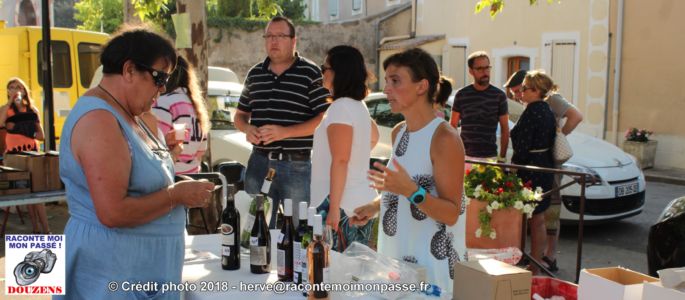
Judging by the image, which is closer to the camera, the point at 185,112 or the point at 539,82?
the point at 185,112

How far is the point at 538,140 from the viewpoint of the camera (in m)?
5.79

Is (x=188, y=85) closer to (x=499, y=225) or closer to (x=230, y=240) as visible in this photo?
(x=230, y=240)

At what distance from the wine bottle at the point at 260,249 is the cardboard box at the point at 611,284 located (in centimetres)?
128

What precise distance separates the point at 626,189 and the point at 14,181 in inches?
239

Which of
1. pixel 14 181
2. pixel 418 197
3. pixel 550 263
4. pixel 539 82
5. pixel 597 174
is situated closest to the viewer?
pixel 418 197

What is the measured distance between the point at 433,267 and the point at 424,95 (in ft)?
2.52

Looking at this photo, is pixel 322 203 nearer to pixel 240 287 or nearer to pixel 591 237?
pixel 240 287

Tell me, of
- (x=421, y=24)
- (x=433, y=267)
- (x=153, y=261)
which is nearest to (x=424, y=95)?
(x=433, y=267)

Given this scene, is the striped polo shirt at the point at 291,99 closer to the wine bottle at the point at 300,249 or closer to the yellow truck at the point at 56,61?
the wine bottle at the point at 300,249

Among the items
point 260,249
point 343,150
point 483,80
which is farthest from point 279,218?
point 483,80

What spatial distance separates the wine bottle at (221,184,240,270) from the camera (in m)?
2.88

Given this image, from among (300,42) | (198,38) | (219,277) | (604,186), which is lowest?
(604,186)

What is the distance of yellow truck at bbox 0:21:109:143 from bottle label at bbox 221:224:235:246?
8.54m

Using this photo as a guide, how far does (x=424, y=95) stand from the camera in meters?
2.95
